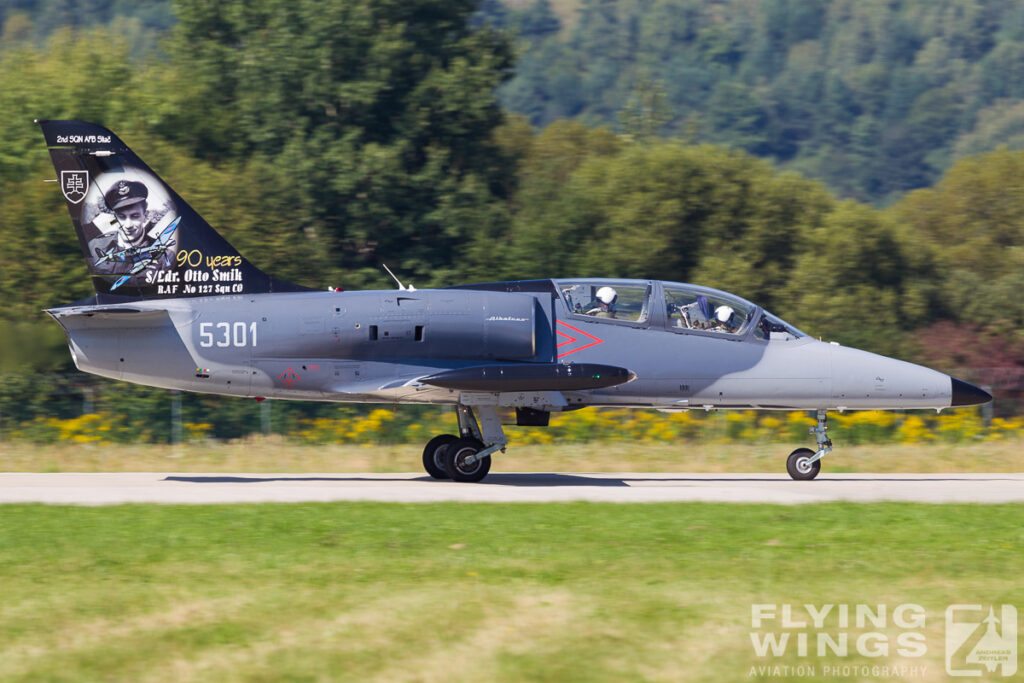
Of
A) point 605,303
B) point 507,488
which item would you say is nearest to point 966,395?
point 605,303

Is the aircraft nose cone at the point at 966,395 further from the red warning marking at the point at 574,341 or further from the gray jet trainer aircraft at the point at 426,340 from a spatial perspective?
the red warning marking at the point at 574,341

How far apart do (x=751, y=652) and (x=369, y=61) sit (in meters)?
29.3

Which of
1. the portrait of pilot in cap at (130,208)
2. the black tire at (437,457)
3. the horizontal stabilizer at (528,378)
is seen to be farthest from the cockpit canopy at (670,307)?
the portrait of pilot in cap at (130,208)

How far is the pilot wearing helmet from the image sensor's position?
16734mm

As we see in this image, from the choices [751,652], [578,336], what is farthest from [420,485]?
[751,652]

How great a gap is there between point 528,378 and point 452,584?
593 centimetres

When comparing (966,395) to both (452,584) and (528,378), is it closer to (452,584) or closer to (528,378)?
(528,378)

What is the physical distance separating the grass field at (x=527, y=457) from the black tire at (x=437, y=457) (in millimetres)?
1625

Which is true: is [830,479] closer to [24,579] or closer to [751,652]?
[751,652]

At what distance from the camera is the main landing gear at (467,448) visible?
16516mm

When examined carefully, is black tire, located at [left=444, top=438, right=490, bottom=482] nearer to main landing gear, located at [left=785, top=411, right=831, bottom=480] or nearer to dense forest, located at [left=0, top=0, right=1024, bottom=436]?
→ main landing gear, located at [left=785, top=411, right=831, bottom=480]

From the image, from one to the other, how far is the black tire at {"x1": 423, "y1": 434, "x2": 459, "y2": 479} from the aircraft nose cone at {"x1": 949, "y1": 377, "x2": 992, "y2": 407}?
22.7ft

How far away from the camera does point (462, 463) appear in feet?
54.6

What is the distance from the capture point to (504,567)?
10742 millimetres
